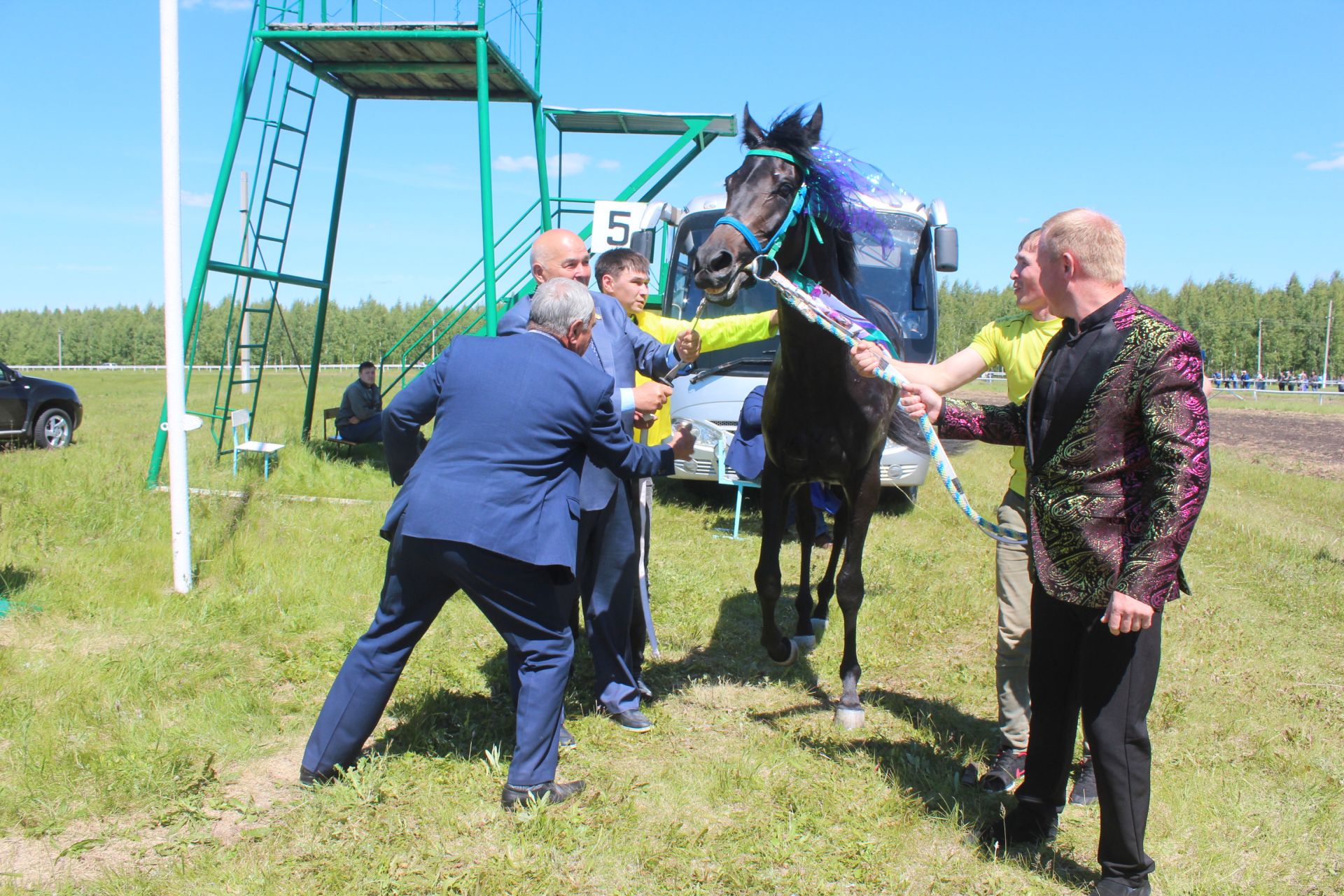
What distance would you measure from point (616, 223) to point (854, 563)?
6783mm

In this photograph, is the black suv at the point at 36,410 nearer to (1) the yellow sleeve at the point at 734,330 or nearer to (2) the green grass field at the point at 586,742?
(2) the green grass field at the point at 586,742

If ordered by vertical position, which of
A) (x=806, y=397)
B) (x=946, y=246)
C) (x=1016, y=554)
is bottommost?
(x=1016, y=554)

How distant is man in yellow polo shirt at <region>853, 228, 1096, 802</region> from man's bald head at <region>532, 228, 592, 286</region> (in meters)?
1.44

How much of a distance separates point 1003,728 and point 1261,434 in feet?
73.1

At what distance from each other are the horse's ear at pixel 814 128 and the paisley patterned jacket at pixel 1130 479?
5.82ft

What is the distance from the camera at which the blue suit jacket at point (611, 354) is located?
3457 millimetres

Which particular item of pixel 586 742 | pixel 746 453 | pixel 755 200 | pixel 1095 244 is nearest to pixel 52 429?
pixel 746 453

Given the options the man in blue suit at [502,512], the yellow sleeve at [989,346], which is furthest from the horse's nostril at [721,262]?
the yellow sleeve at [989,346]

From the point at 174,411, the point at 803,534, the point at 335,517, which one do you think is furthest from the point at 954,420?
the point at 335,517

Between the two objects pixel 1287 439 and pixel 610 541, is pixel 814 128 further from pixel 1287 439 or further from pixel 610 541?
pixel 1287 439

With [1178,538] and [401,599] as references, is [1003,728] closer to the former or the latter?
[1178,538]

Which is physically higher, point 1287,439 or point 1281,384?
point 1281,384

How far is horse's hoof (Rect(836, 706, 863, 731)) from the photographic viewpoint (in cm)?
390

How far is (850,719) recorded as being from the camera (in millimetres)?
3910
